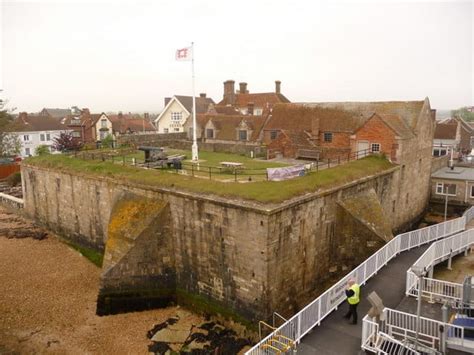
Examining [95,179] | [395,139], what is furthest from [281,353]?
[395,139]

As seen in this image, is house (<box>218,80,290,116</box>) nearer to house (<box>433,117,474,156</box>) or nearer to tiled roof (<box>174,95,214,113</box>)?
tiled roof (<box>174,95,214,113</box>)

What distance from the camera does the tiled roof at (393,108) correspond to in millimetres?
27250

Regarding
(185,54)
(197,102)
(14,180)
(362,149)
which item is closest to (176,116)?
(197,102)

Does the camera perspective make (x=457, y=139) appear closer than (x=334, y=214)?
No

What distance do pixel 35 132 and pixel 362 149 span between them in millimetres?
53484

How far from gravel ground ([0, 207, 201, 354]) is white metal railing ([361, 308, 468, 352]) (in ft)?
29.9

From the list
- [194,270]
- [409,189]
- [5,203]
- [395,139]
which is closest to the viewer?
[194,270]

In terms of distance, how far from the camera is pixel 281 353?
38.1 feet

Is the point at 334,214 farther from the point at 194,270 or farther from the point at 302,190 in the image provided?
the point at 194,270

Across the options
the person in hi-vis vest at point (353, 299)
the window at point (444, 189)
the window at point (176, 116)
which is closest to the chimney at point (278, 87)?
the window at point (176, 116)

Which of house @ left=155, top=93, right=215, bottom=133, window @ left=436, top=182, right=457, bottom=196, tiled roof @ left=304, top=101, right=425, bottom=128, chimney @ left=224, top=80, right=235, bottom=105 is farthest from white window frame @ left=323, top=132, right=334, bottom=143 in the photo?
chimney @ left=224, top=80, right=235, bottom=105

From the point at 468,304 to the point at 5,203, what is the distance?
3875 centimetres

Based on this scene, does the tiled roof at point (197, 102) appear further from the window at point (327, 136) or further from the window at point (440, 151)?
the window at point (440, 151)

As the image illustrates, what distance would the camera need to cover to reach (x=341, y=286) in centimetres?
1416
